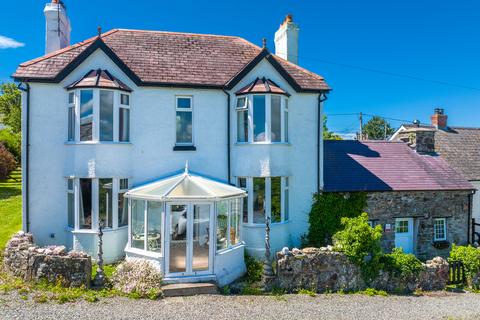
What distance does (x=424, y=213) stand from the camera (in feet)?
57.2

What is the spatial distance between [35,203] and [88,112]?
14.2 ft

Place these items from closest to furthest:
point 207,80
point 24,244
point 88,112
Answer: point 24,244, point 88,112, point 207,80

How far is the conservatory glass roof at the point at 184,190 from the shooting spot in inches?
468

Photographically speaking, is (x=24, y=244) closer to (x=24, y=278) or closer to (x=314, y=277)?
(x=24, y=278)

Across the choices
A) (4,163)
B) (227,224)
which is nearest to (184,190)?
(227,224)

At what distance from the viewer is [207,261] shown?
1195 centimetres

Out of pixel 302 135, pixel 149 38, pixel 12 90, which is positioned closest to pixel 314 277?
pixel 302 135

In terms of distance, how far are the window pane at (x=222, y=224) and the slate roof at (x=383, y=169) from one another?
5.82m

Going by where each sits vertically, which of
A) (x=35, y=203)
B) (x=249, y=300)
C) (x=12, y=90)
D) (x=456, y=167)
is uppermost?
(x=12, y=90)

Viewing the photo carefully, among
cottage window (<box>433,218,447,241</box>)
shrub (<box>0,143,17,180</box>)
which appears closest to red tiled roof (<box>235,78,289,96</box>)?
cottage window (<box>433,218,447,241</box>)

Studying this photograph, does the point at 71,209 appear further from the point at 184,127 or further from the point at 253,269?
the point at 253,269

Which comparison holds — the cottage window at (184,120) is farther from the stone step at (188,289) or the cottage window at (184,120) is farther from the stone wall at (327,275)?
the stone wall at (327,275)

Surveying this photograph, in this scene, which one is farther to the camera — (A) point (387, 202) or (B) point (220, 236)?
(A) point (387, 202)

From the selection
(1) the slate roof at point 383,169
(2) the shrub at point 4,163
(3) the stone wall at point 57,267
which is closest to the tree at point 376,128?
(1) the slate roof at point 383,169
